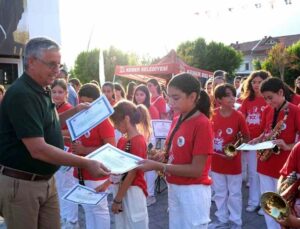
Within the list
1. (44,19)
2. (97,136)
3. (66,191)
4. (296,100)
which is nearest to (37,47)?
(97,136)

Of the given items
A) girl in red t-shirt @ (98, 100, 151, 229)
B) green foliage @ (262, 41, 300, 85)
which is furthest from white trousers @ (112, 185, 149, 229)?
green foliage @ (262, 41, 300, 85)

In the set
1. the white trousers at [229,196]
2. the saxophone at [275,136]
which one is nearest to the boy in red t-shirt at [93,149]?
the white trousers at [229,196]

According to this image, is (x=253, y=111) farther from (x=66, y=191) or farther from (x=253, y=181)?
(x=66, y=191)

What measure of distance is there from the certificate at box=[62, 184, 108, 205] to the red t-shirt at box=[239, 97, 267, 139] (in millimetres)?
2931

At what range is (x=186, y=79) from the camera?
2994mm

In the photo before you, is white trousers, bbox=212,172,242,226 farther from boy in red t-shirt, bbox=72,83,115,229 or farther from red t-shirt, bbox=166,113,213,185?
red t-shirt, bbox=166,113,213,185

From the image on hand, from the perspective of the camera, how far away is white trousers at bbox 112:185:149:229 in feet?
11.6

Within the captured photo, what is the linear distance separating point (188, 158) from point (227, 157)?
190 cm

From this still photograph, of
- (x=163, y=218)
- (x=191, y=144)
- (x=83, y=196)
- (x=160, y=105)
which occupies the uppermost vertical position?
(x=191, y=144)

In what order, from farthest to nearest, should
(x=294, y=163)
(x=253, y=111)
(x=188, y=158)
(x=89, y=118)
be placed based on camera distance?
(x=253, y=111)
(x=89, y=118)
(x=188, y=158)
(x=294, y=163)

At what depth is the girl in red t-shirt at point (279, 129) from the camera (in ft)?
13.2

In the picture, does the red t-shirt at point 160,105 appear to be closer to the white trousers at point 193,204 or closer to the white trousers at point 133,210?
the white trousers at point 133,210

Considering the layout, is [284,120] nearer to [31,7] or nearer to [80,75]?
[31,7]

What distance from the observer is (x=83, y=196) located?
3.42 meters
